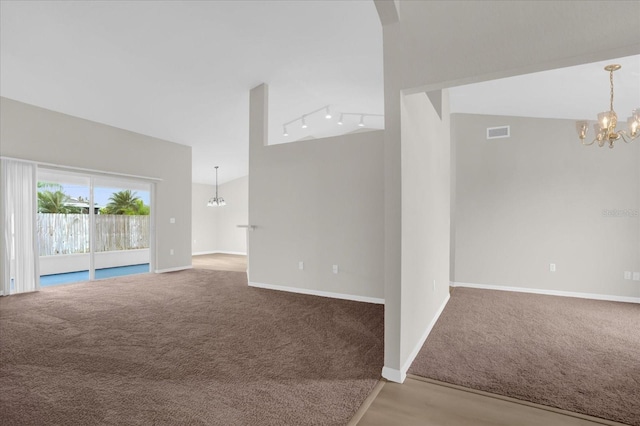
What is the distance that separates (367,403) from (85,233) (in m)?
6.58

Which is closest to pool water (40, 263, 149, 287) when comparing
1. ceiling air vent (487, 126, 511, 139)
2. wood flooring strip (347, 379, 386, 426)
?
wood flooring strip (347, 379, 386, 426)

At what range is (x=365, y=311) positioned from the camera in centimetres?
432

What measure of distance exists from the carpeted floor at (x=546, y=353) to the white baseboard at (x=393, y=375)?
0.71 feet

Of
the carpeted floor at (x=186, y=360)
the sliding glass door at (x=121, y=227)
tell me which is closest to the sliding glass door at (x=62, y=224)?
the sliding glass door at (x=121, y=227)

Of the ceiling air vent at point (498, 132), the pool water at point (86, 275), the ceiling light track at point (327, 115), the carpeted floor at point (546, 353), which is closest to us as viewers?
the carpeted floor at point (546, 353)

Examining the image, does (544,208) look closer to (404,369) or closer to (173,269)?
(404,369)

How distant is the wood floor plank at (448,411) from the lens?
196cm

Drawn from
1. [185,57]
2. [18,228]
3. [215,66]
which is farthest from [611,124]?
[18,228]

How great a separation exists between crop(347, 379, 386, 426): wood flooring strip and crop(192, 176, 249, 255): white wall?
9.21 metres

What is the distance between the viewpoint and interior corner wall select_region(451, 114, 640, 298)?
491cm

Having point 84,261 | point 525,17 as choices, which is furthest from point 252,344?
point 84,261

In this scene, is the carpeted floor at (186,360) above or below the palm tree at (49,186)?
below

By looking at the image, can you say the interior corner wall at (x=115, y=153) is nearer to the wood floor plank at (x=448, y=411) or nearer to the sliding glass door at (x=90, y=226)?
the sliding glass door at (x=90, y=226)

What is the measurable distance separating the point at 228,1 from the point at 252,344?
3.58m
